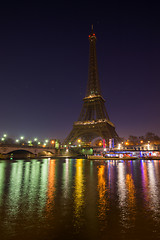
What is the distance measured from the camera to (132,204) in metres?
11.1

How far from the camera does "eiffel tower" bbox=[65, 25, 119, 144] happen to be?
9412 cm

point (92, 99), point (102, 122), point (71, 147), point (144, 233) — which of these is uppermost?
point (92, 99)

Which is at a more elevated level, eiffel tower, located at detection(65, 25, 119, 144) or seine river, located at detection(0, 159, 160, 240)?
eiffel tower, located at detection(65, 25, 119, 144)

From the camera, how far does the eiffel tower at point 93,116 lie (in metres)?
94.1

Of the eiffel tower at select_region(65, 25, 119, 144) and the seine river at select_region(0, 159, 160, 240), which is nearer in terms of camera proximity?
the seine river at select_region(0, 159, 160, 240)

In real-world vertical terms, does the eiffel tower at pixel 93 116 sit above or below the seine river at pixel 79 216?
above

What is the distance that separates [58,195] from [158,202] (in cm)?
710

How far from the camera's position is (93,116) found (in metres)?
108

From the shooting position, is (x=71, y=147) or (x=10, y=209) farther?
(x=71, y=147)

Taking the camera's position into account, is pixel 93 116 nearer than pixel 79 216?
No

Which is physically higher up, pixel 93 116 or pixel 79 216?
pixel 93 116

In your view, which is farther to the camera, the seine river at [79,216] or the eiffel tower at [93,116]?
the eiffel tower at [93,116]

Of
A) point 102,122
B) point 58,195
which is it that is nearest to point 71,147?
point 102,122

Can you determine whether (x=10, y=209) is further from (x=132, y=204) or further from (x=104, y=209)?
(x=132, y=204)
